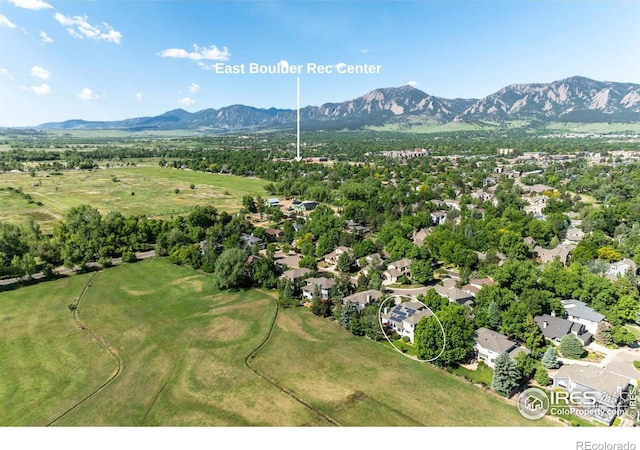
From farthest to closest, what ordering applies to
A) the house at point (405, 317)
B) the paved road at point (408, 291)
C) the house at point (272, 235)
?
the house at point (272, 235)
the paved road at point (408, 291)
the house at point (405, 317)

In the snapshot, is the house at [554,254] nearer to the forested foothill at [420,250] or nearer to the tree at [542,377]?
the forested foothill at [420,250]

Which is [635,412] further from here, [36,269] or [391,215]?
[36,269]

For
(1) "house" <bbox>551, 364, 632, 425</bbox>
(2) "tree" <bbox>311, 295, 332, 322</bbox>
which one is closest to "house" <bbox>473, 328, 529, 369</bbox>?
(1) "house" <bbox>551, 364, 632, 425</bbox>

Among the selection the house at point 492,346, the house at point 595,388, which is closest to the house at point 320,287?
the house at point 492,346

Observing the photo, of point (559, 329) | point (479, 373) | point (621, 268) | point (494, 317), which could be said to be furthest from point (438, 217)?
point (479, 373)

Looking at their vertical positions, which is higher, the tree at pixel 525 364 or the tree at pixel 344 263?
the tree at pixel 344 263

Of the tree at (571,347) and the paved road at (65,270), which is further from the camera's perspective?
the paved road at (65,270)
